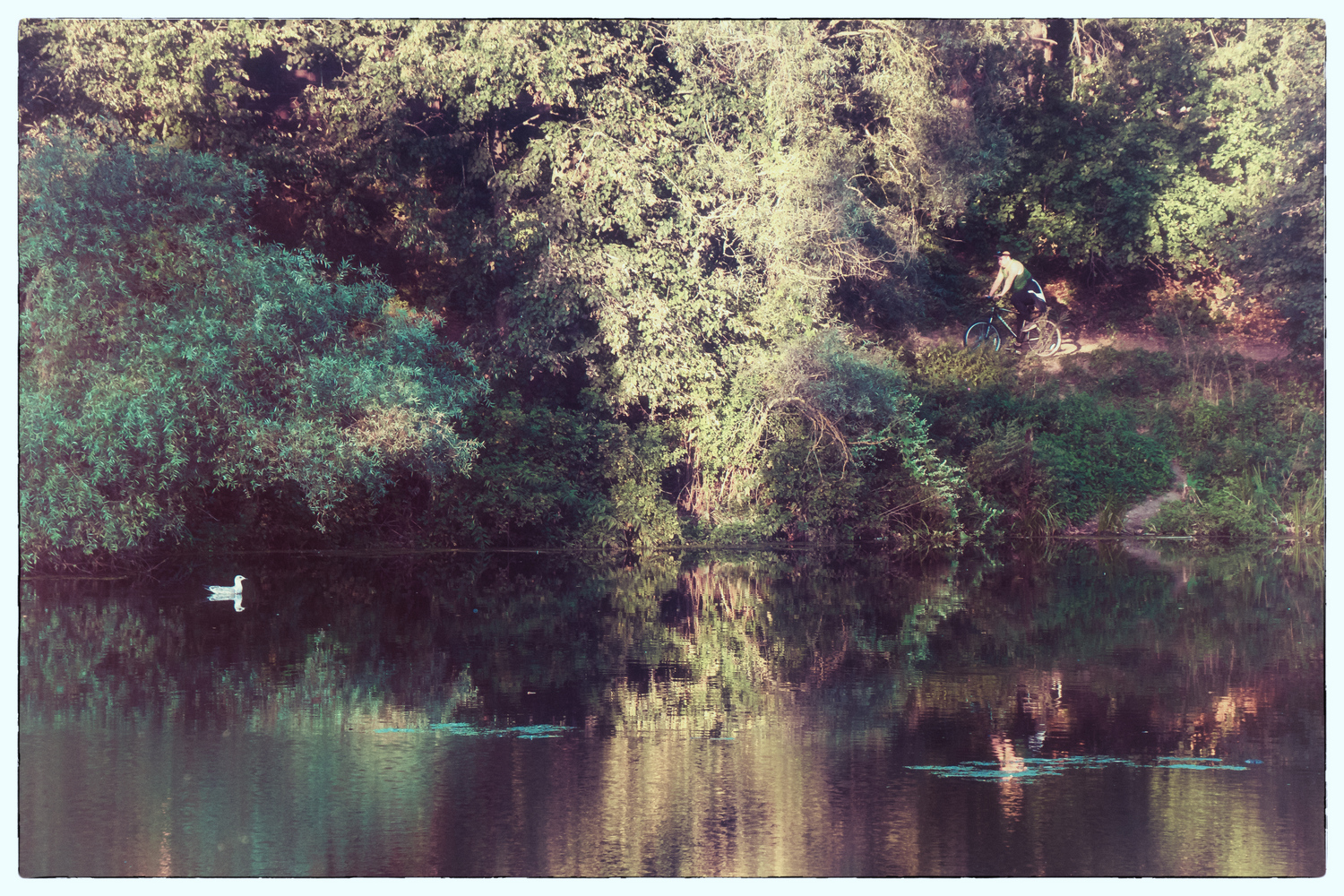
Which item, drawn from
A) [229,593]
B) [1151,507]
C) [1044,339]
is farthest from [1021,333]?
[229,593]

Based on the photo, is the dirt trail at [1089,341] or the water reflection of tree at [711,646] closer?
the water reflection of tree at [711,646]

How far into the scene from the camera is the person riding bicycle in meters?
12.9

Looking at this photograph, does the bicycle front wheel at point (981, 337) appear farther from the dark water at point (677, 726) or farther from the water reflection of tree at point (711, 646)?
the dark water at point (677, 726)

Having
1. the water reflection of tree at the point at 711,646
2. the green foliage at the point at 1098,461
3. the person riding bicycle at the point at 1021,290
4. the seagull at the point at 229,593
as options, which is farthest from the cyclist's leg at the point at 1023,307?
the seagull at the point at 229,593

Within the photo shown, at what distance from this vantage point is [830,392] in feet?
38.8

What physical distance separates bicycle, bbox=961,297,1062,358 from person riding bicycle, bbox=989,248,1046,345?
0.05 metres

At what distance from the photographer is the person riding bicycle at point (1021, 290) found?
12.9 meters

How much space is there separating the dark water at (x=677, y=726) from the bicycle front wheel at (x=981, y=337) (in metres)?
2.73

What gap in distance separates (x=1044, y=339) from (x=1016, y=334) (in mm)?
272

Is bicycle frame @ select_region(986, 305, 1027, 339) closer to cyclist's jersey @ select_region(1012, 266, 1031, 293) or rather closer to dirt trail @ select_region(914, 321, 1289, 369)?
dirt trail @ select_region(914, 321, 1289, 369)

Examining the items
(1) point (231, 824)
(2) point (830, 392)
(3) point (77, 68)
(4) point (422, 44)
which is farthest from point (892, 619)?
(3) point (77, 68)

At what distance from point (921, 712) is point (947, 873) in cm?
182

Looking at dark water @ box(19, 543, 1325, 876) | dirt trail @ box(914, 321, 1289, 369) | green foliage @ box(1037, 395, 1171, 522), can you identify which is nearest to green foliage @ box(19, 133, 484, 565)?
dark water @ box(19, 543, 1325, 876)

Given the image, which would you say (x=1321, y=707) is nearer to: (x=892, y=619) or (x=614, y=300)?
(x=892, y=619)
